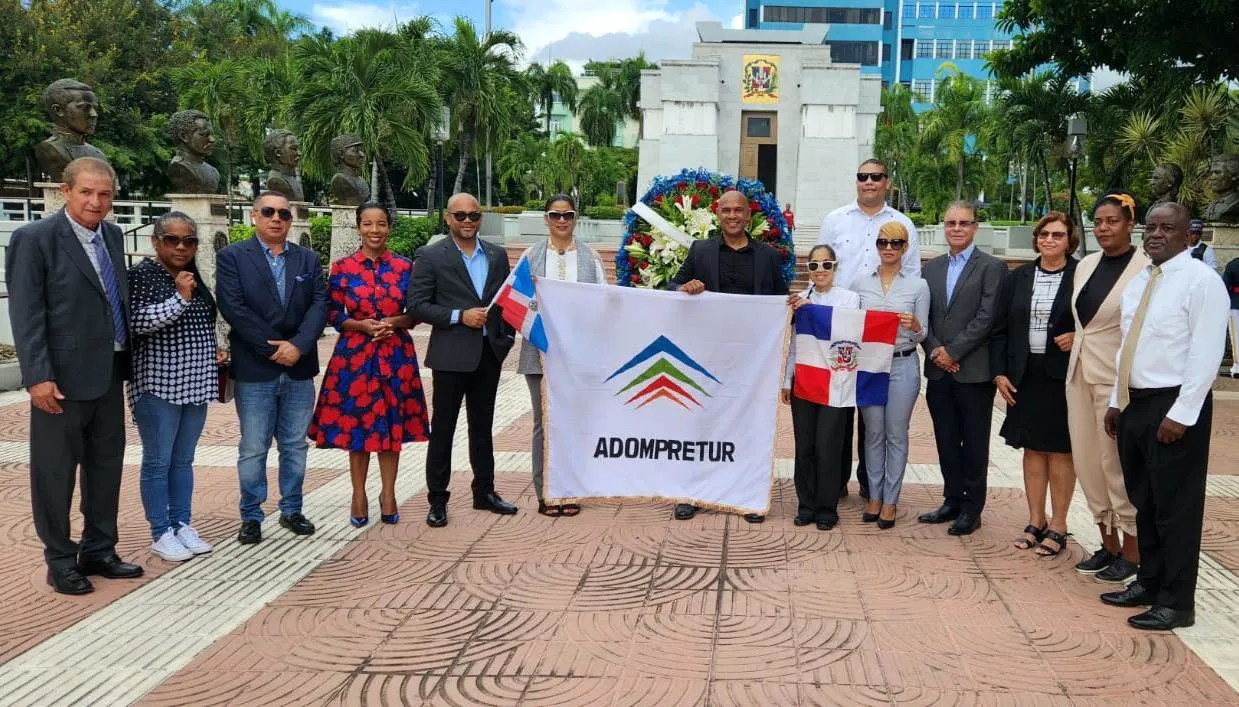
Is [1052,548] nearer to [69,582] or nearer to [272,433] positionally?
[272,433]

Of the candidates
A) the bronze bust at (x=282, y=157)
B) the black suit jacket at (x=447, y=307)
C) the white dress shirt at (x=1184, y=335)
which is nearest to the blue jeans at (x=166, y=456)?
the black suit jacket at (x=447, y=307)

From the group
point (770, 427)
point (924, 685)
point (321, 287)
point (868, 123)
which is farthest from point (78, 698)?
point (868, 123)

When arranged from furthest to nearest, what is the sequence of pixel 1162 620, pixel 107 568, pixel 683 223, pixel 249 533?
pixel 683 223, pixel 249 533, pixel 107 568, pixel 1162 620

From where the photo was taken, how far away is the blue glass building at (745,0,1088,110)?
85.6 m

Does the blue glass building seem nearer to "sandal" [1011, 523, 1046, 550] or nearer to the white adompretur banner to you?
the white adompretur banner

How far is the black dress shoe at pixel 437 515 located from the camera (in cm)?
558

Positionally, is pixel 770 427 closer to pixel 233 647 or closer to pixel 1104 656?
pixel 1104 656

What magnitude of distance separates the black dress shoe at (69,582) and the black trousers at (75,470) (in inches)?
1.6

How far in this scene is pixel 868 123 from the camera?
35.6m

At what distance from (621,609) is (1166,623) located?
2441 millimetres

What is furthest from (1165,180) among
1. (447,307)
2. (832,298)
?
(447,307)

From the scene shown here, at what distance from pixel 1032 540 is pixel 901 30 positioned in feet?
300

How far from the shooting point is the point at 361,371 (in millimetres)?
5367

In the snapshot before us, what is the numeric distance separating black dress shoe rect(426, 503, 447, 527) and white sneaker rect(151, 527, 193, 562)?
1329 mm
